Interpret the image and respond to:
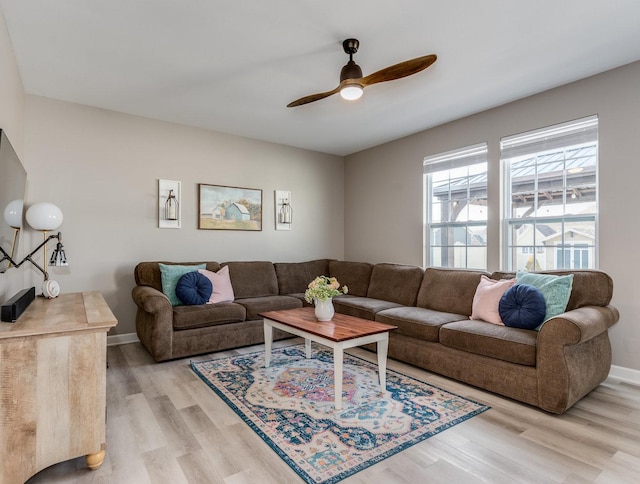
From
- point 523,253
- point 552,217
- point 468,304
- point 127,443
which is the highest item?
point 552,217

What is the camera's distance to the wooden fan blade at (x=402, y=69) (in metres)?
2.26

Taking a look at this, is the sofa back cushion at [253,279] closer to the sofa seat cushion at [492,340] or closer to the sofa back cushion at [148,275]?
the sofa back cushion at [148,275]

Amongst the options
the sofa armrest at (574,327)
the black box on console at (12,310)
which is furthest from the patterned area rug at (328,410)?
the black box on console at (12,310)

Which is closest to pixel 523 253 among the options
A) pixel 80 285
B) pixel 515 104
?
pixel 515 104

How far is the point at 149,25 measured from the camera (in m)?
2.45

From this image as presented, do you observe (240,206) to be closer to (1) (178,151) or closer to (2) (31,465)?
(1) (178,151)

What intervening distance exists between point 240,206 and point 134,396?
2.82 m

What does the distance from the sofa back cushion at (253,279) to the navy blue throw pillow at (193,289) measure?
0.60 meters

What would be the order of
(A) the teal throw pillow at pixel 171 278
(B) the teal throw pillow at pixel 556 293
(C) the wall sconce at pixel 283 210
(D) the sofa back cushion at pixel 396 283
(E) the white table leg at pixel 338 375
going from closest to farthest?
1. (E) the white table leg at pixel 338 375
2. (B) the teal throw pillow at pixel 556 293
3. (A) the teal throw pillow at pixel 171 278
4. (D) the sofa back cushion at pixel 396 283
5. (C) the wall sconce at pixel 283 210

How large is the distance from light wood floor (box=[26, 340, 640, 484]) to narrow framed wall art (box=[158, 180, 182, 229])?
7.04 ft

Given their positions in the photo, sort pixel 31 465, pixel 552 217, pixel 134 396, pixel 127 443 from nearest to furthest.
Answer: pixel 31 465, pixel 127 443, pixel 134 396, pixel 552 217

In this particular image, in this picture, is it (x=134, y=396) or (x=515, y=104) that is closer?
(x=134, y=396)

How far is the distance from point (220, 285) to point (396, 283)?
210 cm

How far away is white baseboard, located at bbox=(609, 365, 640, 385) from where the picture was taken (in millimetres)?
2957
